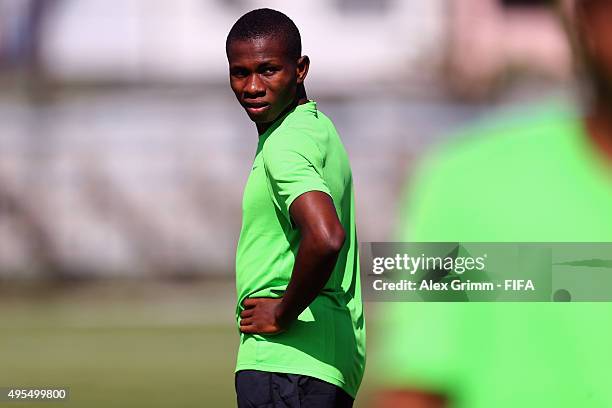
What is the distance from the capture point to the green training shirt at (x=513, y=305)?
1088mm

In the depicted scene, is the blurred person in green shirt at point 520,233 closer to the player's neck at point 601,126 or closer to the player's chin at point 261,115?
the player's neck at point 601,126

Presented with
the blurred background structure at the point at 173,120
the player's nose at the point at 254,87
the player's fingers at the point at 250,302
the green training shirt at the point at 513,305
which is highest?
the blurred background structure at the point at 173,120

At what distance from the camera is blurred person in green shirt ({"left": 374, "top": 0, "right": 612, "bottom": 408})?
1.09 m

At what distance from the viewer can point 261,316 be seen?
7.20ft

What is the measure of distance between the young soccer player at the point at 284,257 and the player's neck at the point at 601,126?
1.00m

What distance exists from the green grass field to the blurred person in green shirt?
4.69 metres

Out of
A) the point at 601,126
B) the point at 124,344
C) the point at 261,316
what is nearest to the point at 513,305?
the point at 601,126

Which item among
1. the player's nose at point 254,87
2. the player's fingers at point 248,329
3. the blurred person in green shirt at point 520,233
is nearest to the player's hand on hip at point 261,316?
the player's fingers at point 248,329

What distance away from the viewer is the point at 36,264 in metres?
11.0

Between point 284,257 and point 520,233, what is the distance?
1.12 meters

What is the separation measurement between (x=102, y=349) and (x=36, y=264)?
359cm

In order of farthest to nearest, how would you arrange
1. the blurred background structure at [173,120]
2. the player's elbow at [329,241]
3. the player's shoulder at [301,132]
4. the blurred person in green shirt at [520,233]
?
the blurred background structure at [173,120]
the player's shoulder at [301,132]
the player's elbow at [329,241]
the blurred person in green shirt at [520,233]

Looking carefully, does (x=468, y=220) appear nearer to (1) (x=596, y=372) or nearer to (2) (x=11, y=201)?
(1) (x=596, y=372)

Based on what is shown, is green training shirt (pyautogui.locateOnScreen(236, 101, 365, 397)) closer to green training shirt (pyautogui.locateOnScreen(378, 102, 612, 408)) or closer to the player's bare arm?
the player's bare arm
